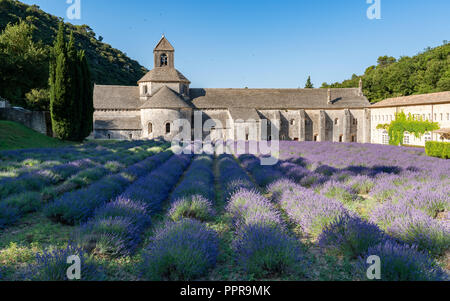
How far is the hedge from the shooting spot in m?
16.2

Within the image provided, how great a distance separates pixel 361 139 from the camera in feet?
127

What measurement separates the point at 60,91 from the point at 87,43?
7263cm

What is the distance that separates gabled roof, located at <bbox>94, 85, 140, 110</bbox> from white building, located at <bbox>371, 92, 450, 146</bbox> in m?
31.3

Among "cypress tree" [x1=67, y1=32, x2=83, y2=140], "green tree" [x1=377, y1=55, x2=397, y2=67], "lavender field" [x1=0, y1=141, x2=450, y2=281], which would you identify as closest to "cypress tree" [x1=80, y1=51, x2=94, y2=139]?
"cypress tree" [x1=67, y1=32, x2=83, y2=140]

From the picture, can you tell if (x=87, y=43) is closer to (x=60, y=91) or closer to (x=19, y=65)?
(x=19, y=65)

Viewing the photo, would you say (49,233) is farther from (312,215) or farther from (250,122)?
(250,122)

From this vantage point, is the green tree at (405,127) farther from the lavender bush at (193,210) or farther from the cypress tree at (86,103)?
the cypress tree at (86,103)

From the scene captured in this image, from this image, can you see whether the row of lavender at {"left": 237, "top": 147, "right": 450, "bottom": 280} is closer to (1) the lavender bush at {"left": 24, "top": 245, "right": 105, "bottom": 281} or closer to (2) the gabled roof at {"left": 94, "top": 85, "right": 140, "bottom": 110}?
(1) the lavender bush at {"left": 24, "top": 245, "right": 105, "bottom": 281}

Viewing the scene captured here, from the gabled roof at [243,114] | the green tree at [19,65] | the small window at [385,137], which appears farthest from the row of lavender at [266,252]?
the small window at [385,137]

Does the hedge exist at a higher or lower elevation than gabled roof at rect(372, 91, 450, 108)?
lower

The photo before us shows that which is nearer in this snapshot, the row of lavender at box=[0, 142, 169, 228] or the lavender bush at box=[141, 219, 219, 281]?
the lavender bush at box=[141, 219, 219, 281]

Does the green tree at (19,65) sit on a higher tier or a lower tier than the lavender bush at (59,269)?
higher

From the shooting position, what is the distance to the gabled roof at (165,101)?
31.3 meters

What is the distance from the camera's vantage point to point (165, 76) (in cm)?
3594
